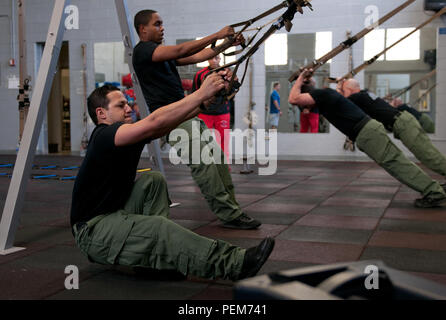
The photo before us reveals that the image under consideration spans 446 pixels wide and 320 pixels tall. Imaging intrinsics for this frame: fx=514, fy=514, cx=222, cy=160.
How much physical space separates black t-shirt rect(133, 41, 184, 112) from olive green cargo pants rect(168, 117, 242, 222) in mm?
285

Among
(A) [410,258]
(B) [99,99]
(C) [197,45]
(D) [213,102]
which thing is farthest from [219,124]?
(D) [213,102]

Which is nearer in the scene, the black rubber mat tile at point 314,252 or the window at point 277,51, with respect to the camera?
the black rubber mat tile at point 314,252

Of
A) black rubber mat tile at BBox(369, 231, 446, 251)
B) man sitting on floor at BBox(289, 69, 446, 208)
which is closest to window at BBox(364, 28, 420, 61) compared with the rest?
man sitting on floor at BBox(289, 69, 446, 208)

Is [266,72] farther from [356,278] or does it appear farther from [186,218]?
[356,278]

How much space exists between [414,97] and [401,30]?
4.87 feet

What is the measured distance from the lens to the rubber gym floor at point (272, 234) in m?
2.70

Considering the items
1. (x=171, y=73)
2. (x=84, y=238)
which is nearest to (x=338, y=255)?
(x=84, y=238)

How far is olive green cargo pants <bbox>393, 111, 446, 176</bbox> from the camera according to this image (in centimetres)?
568

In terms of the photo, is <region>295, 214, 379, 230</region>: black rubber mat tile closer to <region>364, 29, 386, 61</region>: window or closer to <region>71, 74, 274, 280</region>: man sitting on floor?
<region>71, 74, 274, 280</region>: man sitting on floor

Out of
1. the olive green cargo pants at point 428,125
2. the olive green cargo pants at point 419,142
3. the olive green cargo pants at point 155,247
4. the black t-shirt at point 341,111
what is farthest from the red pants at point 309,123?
the olive green cargo pants at point 155,247

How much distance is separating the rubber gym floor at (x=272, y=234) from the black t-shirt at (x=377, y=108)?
2.93 feet

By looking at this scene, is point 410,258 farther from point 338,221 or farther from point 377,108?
point 377,108

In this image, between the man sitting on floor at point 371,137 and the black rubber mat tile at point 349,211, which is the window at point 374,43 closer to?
the man sitting on floor at point 371,137

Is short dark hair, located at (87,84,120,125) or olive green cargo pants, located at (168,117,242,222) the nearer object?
short dark hair, located at (87,84,120,125)
